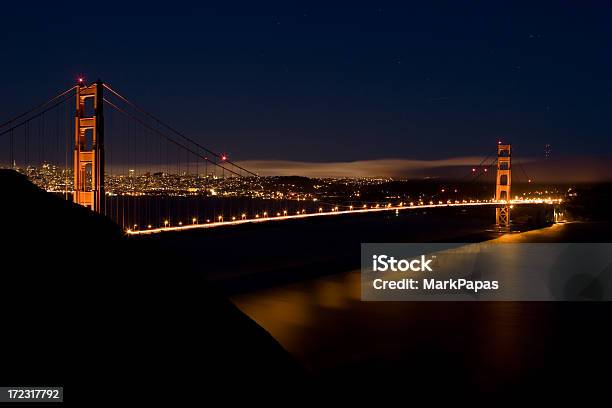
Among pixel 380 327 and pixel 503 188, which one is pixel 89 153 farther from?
pixel 503 188

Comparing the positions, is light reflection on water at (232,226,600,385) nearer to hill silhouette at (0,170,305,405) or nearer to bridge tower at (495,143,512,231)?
hill silhouette at (0,170,305,405)

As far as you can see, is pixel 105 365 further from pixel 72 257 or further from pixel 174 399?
Result: pixel 72 257

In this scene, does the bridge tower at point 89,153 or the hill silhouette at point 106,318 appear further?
the bridge tower at point 89,153

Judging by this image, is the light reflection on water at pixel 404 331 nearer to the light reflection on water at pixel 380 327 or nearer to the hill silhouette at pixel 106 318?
the light reflection on water at pixel 380 327

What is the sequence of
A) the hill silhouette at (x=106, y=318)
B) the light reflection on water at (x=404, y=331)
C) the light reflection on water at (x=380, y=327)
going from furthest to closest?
1. the light reflection on water at (x=380, y=327)
2. the light reflection on water at (x=404, y=331)
3. the hill silhouette at (x=106, y=318)

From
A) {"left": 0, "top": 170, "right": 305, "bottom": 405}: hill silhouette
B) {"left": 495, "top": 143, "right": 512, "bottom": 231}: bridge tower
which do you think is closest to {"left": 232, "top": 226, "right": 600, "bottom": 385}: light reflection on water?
{"left": 0, "top": 170, "right": 305, "bottom": 405}: hill silhouette

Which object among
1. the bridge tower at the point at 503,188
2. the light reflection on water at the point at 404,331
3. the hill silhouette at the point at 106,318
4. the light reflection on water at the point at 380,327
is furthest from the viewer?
the bridge tower at the point at 503,188

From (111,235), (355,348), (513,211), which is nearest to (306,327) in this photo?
(355,348)

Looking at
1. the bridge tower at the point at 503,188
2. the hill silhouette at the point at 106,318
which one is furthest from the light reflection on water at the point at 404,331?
the bridge tower at the point at 503,188

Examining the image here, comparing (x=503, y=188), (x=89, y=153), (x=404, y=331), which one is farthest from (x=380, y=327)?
(x=503, y=188)

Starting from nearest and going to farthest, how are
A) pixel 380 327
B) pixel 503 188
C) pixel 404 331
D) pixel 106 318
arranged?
pixel 106 318
pixel 404 331
pixel 380 327
pixel 503 188
